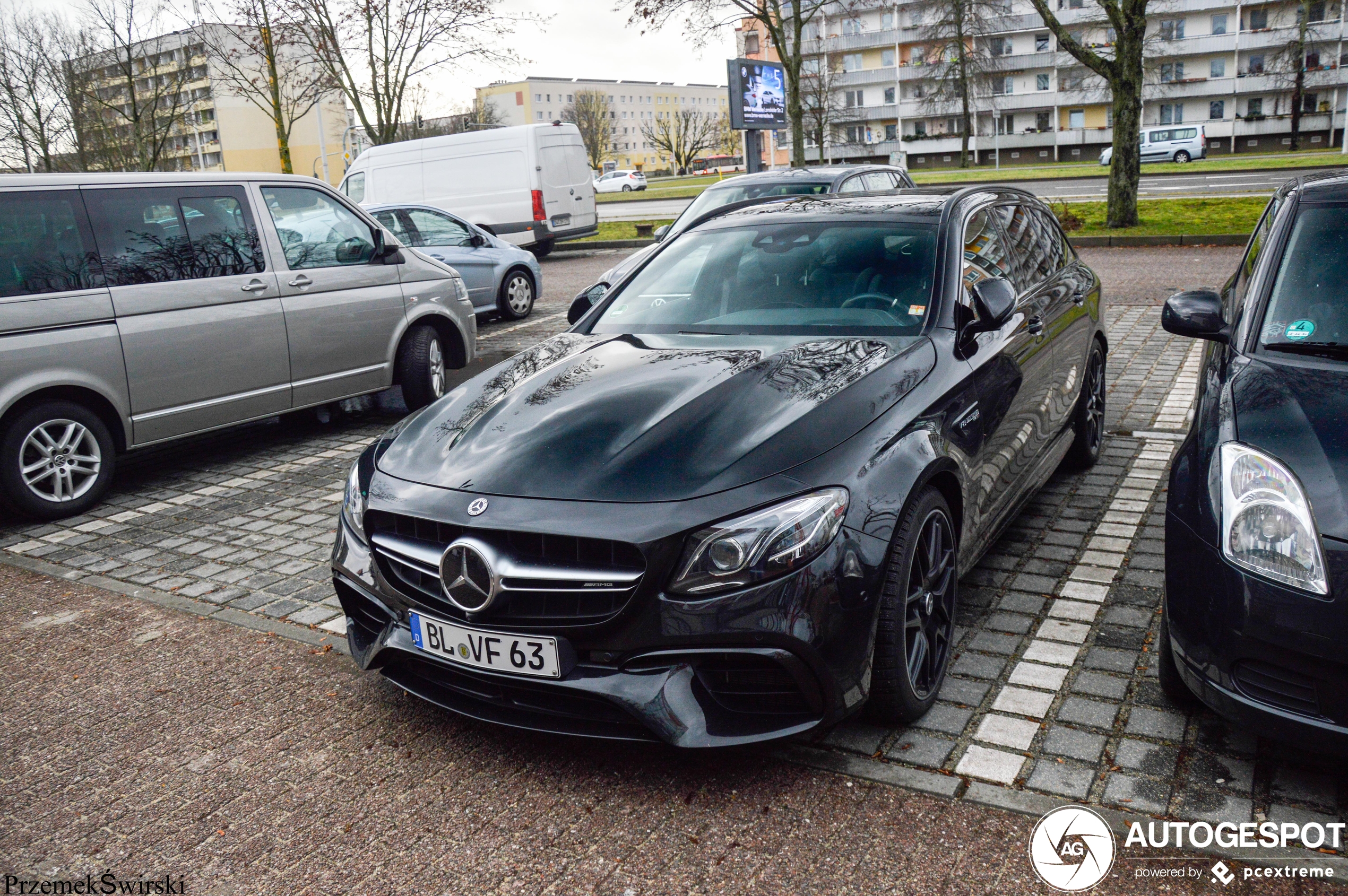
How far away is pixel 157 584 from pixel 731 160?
114 metres

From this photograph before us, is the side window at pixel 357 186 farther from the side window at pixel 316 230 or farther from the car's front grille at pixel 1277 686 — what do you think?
the car's front grille at pixel 1277 686

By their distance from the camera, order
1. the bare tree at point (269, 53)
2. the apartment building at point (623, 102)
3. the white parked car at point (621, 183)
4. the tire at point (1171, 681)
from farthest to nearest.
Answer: the apartment building at point (623, 102) → the white parked car at point (621, 183) → the bare tree at point (269, 53) → the tire at point (1171, 681)

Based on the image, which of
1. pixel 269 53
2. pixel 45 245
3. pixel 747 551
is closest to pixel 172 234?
pixel 45 245

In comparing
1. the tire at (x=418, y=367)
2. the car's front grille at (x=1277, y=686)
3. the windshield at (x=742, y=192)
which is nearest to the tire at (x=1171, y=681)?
the car's front grille at (x=1277, y=686)

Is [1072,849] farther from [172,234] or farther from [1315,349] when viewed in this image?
[172,234]

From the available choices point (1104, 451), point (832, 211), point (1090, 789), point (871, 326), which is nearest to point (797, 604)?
point (1090, 789)

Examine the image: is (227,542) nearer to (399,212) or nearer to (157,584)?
(157,584)

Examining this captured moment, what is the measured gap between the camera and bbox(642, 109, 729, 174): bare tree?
105 metres

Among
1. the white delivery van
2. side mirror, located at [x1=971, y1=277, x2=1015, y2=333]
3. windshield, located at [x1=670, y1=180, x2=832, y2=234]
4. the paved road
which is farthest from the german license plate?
the paved road

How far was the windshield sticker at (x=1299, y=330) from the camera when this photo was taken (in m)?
3.35

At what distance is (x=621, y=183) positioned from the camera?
234ft

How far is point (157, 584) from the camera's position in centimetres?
502
